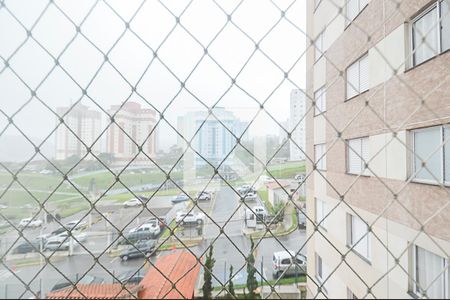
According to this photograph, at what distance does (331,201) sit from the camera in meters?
0.94

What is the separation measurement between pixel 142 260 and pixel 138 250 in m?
0.05

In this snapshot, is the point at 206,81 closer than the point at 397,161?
Yes

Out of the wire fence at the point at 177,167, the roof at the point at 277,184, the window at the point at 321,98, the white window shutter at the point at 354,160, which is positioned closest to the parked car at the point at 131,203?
the wire fence at the point at 177,167

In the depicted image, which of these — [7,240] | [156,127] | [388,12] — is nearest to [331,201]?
[156,127]

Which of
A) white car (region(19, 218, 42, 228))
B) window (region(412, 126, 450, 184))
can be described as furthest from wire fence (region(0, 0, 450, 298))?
window (region(412, 126, 450, 184))

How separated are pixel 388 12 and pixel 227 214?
110 centimetres

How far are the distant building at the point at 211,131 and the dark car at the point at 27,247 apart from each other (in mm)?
407

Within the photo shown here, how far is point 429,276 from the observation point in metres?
0.80

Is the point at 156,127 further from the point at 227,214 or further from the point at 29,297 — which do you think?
the point at 29,297

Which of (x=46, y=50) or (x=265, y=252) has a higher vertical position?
(x=46, y=50)

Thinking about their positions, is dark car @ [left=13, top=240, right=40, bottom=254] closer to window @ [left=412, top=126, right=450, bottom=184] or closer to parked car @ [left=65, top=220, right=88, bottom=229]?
parked car @ [left=65, top=220, right=88, bottom=229]

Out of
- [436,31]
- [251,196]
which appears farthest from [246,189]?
[436,31]

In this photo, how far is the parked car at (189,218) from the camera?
0.66 m

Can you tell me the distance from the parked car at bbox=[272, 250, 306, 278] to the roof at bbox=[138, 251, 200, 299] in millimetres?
233
